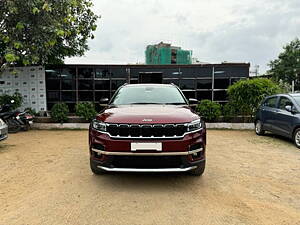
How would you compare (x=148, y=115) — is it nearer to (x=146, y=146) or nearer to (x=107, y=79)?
(x=146, y=146)

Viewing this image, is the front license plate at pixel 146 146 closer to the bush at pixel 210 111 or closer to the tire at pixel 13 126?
the bush at pixel 210 111

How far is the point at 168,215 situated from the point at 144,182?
1000 mm

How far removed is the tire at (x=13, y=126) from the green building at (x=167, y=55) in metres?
20.7

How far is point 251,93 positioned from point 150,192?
A: 6840 mm

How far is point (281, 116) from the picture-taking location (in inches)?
265

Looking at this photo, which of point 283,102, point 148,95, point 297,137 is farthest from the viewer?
point 283,102

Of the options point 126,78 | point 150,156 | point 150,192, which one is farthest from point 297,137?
point 126,78

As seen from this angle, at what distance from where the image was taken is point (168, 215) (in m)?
2.74

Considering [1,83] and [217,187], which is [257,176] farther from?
[1,83]

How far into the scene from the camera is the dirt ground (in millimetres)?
2717

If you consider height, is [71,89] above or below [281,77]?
below

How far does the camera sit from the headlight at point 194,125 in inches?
129

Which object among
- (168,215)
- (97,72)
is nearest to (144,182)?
(168,215)

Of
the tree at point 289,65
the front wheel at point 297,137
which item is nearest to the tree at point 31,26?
the front wheel at point 297,137
